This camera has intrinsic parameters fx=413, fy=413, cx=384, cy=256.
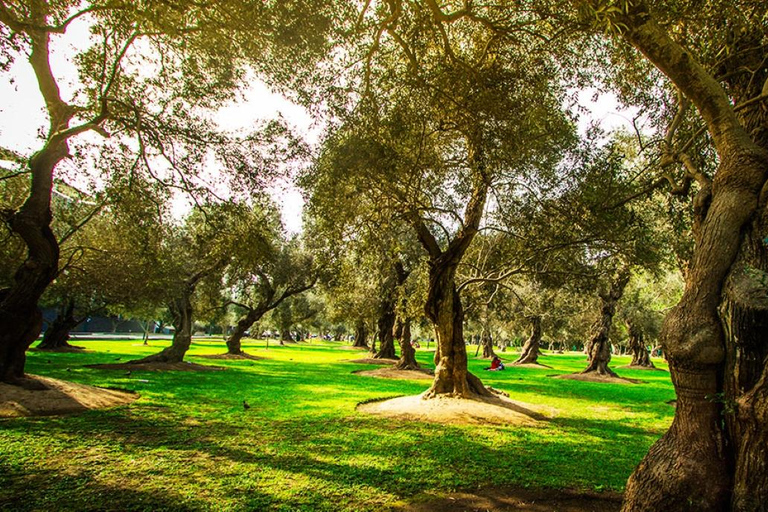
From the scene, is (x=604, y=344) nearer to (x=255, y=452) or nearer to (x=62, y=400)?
(x=255, y=452)

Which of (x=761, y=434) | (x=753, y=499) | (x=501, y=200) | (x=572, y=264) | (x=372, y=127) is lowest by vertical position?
(x=753, y=499)

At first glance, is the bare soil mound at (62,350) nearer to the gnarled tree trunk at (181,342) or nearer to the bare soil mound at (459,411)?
the gnarled tree trunk at (181,342)

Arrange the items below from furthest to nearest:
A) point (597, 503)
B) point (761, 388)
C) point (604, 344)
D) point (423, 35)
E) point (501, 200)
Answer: point (604, 344)
point (501, 200)
point (423, 35)
point (597, 503)
point (761, 388)


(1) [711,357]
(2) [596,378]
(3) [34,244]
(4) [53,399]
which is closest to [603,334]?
(2) [596,378]

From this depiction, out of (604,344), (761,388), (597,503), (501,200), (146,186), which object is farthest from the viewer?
(604,344)

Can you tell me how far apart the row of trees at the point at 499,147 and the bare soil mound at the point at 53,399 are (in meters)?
0.80

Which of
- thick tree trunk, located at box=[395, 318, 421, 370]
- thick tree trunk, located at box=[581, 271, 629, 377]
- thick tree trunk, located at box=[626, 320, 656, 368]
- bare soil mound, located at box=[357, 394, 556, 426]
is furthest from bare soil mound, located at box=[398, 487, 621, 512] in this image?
thick tree trunk, located at box=[626, 320, 656, 368]

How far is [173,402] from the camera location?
11.4m

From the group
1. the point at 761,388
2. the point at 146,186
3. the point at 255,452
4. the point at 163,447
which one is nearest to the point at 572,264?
the point at 761,388

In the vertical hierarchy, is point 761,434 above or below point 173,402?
above

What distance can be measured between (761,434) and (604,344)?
80.5 feet

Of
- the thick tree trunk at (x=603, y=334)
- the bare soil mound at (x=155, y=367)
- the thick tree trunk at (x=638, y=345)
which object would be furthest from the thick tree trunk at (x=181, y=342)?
the thick tree trunk at (x=638, y=345)

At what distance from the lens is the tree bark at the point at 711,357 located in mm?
3814

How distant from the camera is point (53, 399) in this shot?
31.3 feet
